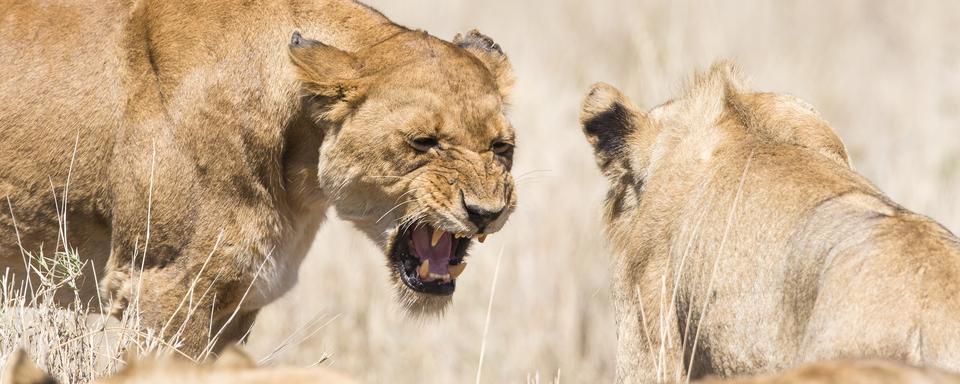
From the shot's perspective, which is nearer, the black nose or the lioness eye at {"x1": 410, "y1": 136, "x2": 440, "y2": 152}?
the black nose

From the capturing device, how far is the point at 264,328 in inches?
396

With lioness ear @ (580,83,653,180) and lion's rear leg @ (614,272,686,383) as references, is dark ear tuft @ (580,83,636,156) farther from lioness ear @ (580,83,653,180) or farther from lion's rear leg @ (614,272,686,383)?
lion's rear leg @ (614,272,686,383)

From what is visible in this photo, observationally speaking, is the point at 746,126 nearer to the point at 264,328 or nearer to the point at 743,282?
the point at 743,282

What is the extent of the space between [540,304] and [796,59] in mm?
4485

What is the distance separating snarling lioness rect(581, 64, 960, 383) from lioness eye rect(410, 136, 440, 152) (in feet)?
1.91

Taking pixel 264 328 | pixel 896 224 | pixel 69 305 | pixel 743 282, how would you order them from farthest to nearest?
pixel 264 328
pixel 69 305
pixel 743 282
pixel 896 224

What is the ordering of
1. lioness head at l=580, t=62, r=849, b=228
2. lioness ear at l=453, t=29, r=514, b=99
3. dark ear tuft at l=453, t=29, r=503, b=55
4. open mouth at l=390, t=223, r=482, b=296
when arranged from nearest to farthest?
lioness head at l=580, t=62, r=849, b=228, open mouth at l=390, t=223, r=482, b=296, lioness ear at l=453, t=29, r=514, b=99, dark ear tuft at l=453, t=29, r=503, b=55

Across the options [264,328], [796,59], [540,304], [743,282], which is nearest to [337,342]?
[264,328]

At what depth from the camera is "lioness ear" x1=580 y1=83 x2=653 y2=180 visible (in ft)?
15.2

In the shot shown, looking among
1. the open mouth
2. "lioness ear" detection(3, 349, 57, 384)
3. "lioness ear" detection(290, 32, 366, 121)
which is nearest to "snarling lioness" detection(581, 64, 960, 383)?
the open mouth

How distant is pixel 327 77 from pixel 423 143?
1.29 feet

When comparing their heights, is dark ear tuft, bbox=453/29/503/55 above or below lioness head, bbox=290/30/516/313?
above

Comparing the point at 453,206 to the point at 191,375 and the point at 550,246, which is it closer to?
the point at 191,375

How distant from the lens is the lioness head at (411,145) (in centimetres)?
443
